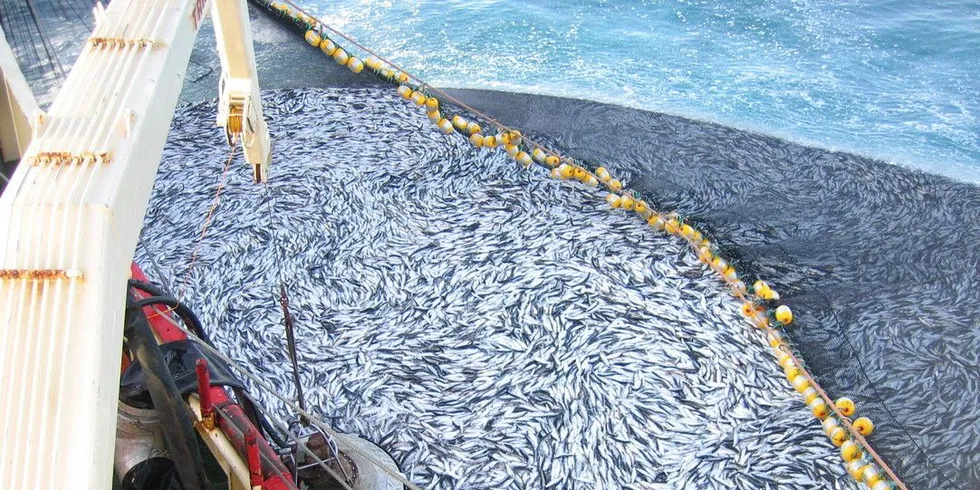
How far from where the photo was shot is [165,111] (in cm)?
431

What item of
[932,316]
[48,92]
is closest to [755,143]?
[932,316]

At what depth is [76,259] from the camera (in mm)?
3096

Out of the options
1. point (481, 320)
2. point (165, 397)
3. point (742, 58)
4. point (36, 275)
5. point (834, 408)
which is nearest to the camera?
point (36, 275)

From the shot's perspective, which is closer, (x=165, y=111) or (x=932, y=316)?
(x=165, y=111)

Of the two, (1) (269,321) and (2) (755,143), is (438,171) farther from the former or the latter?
(2) (755,143)

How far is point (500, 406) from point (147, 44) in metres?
4.40

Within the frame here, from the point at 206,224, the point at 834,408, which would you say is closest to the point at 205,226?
the point at 206,224

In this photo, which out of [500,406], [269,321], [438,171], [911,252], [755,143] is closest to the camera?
[500,406]

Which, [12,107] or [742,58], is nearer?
[12,107]

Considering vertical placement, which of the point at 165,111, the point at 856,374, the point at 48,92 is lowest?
the point at 856,374

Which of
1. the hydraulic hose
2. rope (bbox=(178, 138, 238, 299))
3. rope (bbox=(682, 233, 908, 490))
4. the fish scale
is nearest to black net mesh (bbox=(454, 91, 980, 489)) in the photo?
rope (bbox=(682, 233, 908, 490))

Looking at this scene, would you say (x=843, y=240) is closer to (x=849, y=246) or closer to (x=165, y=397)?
(x=849, y=246)

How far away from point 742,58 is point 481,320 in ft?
29.5

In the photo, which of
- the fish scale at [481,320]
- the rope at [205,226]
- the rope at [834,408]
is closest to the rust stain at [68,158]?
the fish scale at [481,320]
